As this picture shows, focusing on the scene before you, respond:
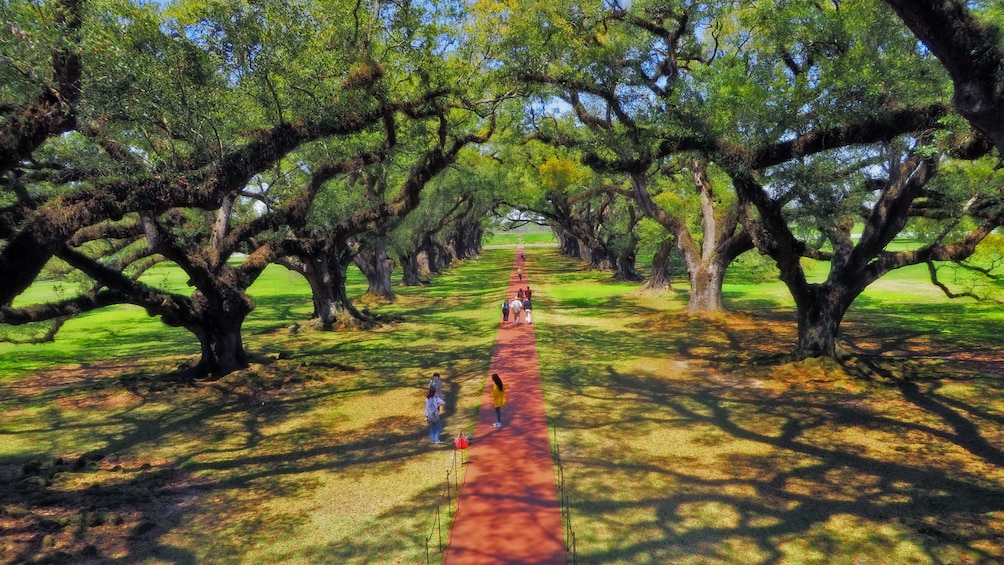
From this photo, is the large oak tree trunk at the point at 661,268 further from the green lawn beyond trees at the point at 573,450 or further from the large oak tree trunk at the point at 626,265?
the green lawn beyond trees at the point at 573,450

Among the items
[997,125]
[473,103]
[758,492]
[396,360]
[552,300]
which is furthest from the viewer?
[552,300]

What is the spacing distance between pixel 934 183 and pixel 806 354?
6.11m

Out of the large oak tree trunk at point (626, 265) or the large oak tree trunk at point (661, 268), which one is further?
the large oak tree trunk at point (626, 265)

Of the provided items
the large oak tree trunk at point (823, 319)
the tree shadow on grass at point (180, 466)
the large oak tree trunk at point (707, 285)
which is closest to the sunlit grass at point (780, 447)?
the large oak tree trunk at point (823, 319)

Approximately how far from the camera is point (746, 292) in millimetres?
36375

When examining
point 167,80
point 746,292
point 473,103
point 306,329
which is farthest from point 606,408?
point 746,292

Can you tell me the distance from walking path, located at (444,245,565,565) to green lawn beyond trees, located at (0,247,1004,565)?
0.37m

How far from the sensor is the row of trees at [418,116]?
312 inches

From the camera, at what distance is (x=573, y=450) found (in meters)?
9.87

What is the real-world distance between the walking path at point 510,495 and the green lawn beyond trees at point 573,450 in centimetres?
37

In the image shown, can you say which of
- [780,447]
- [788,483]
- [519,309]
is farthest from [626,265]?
[788,483]

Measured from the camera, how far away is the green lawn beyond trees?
689 cm

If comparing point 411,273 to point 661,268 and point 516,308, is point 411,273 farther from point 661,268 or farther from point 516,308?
point 516,308

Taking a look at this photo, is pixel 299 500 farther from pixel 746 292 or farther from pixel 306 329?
pixel 746 292
